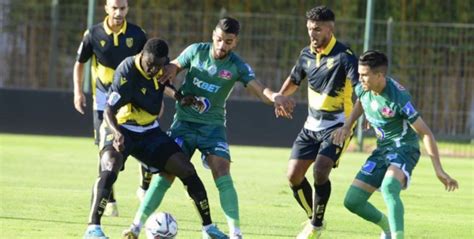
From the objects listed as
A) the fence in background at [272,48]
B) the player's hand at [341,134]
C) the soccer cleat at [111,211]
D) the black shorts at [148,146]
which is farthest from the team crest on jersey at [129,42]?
the fence in background at [272,48]

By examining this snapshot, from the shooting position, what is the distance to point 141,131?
37.5 ft

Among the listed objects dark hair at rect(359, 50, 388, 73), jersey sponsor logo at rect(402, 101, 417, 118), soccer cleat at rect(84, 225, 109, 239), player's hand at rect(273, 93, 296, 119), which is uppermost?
dark hair at rect(359, 50, 388, 73)

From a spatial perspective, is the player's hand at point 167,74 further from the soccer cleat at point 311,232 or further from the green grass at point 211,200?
the soccer cleat at point 311,232

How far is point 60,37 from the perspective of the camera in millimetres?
28188

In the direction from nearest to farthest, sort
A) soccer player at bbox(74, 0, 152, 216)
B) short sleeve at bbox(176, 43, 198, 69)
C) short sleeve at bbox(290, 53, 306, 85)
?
short sleeve at bbox(176, 43, 198, 69) → short sleeve at bbox(290, 53, 306, 85) → soccer player at bbox(74, 0, 152, 216)

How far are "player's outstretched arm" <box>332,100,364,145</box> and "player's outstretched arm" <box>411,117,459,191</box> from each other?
70 cm

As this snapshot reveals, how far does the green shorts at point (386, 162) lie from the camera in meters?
11.1

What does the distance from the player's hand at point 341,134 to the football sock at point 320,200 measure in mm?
566

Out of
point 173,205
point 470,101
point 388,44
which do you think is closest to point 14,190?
point 173,205

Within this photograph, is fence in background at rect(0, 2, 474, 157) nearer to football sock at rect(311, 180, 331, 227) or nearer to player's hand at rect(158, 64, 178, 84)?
football sock at rect(311, 180, 331, 227)

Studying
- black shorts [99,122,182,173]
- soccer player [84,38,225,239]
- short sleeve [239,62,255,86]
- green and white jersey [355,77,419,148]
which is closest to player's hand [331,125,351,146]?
green and white jersey [355,77,419,148]

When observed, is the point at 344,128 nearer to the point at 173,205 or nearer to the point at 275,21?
the point at 173,205

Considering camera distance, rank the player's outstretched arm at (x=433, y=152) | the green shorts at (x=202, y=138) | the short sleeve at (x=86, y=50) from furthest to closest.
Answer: the short sleeve at (x=86, y=50), the green shorts at (x=202, y=138), the player's outstretched arm at (x=433, y=152)

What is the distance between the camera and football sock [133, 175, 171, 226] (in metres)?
11.4
